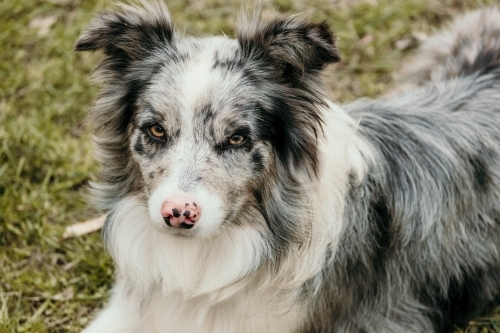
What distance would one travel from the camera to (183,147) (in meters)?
3.14

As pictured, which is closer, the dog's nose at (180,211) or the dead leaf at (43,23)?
the dog's nose at (180,211)

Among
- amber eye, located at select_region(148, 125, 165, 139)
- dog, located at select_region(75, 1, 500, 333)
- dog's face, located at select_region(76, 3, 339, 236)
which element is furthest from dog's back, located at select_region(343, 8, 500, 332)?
amber eye, located at select_region(148, 125, 165, 139)

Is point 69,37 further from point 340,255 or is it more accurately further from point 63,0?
point 340,255

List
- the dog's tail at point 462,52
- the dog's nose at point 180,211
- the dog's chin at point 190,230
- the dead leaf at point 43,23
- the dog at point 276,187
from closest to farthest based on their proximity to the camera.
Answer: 1. the dog's nose at point 180,211
2. the dog's chin at point 190,230
3. the dog at point 276,187
4. the dog's tail at point 462,52
5. the dead leaf at point 43,23

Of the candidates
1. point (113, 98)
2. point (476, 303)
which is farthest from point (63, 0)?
point (476, 303)

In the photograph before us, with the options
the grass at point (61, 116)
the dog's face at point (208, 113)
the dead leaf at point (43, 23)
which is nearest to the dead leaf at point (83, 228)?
the grass at point (61, 116)

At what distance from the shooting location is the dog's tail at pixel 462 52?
4496mm

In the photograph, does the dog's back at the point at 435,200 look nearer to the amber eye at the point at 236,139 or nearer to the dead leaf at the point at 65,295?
the amber eye at the point at 236,139

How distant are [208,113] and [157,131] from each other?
0.28 meters

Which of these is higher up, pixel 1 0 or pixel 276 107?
pixel 276 107

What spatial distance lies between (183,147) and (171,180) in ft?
0.59

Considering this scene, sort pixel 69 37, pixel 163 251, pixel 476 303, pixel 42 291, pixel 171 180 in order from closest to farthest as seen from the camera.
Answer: pixel 171 180
pixel 163 251
pixel 476 303
pixel 42 291
pixel 69 37

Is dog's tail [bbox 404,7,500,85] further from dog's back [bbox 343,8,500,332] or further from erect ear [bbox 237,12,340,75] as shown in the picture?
erect ear [bbox 237,12,340,75]

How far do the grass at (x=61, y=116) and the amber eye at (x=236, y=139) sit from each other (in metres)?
1.85
